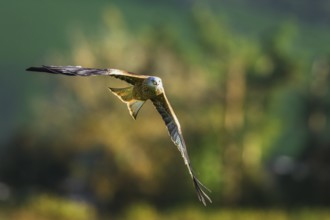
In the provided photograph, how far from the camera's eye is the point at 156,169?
19000 millimetres

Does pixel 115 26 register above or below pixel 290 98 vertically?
above

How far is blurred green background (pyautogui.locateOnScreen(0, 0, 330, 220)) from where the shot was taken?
18828 mm

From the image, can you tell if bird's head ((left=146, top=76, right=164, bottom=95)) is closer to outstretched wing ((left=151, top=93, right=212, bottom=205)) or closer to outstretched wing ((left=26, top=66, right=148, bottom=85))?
outstretched wing ((left=26, top=66, right=148, bottom=85))

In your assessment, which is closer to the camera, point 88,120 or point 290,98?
point 88,120

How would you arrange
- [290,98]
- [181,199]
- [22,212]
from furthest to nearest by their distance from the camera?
[290,98] → [181,199] → [22,212]

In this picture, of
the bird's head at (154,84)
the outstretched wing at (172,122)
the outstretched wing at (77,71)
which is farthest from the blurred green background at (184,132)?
the outstretched wing at (77,71)

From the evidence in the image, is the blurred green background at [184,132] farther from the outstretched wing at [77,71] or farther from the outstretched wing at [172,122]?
the outstretched wing at [77,71]

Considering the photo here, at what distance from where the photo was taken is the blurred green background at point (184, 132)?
18.8 m

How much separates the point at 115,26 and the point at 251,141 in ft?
11.8

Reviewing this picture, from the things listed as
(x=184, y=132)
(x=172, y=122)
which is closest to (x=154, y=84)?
(x=172, y=122)

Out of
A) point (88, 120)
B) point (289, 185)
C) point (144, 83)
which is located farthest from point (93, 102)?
point (144, 83)

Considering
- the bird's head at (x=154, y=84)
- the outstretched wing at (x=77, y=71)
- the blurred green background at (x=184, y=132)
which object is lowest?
the blurred green background at (x=184, y=132)

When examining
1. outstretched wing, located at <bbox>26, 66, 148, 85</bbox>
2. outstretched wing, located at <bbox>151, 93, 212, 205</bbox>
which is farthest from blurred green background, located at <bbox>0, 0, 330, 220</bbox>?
outstretched wing, located at <bbox>26, 66, 148, 85</bbox>

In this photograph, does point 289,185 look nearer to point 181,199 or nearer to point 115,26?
point 181,199
